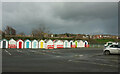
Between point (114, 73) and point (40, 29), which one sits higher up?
point (40, 29)

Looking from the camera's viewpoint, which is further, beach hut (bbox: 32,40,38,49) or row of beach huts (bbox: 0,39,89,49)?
beach hut (bbox: 32,40,38,49)

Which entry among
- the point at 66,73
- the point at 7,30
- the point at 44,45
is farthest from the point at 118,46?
the point at 7,30

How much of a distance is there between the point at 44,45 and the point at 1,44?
Result: 42.2 feet

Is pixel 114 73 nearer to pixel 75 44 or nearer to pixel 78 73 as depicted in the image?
pixel 78 73

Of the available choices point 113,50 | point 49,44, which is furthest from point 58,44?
point 113,50

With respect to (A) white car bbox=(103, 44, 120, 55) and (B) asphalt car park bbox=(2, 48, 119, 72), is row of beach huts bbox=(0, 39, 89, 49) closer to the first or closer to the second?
(A) white car bbox=(103, 44, 120, 55)

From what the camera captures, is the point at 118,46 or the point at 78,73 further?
the point at 118,46

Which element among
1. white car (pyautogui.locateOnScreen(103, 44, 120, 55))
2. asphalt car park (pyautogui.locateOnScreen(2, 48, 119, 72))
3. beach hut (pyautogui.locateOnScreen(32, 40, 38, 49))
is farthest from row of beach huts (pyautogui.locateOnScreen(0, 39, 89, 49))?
asphalt car park (pyautogui.locateOnScreen(2, 48, 119, 72))

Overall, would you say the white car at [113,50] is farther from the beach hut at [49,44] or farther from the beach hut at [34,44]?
the beach hut at [34,44]

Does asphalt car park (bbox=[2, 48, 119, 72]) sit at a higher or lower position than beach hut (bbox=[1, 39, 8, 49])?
lower

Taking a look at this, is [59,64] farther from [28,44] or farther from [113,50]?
[28,44]

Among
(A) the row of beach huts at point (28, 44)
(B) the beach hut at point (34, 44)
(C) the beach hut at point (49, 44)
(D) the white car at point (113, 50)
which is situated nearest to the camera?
(D) the white car at point (113, 50)

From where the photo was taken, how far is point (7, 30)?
3807 inches

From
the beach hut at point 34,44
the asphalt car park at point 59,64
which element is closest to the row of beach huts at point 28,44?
the beach hut at point 34,44
